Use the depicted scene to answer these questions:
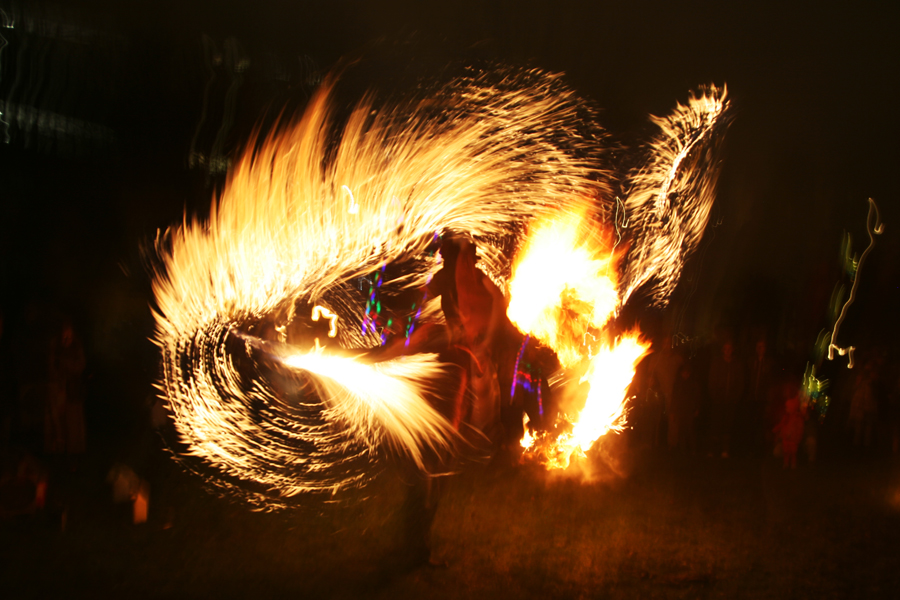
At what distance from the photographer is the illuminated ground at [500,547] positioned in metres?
3.66

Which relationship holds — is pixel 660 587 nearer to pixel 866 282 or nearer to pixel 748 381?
pixel 748 381

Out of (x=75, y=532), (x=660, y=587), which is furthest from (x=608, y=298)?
(x=75, y=532)

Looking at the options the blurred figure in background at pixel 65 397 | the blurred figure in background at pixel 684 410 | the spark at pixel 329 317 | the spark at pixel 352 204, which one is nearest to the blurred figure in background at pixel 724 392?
the blurred figure in background at pixel 684 410

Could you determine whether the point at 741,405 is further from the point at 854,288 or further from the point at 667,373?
the point at 854,288

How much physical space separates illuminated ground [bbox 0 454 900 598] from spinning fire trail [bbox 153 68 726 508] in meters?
0.66

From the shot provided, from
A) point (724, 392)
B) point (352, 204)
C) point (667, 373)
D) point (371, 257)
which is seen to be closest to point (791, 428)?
point (724, 392)

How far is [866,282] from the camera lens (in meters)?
13.9

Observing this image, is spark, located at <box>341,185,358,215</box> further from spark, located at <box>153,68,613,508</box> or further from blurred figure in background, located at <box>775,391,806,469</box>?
blurred figure in background, located at <box>775,391,806,469</box>

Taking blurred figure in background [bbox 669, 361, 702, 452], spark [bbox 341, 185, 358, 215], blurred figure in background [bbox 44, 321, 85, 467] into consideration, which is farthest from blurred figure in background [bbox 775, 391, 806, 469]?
blurred figure in background [bbox 44, 321, 85, 467]

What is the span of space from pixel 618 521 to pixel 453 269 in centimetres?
265

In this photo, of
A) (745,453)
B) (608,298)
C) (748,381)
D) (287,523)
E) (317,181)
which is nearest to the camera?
(287,523)

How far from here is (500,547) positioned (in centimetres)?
436

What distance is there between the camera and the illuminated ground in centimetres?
366

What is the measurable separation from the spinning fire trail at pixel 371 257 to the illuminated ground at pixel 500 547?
66 cm
